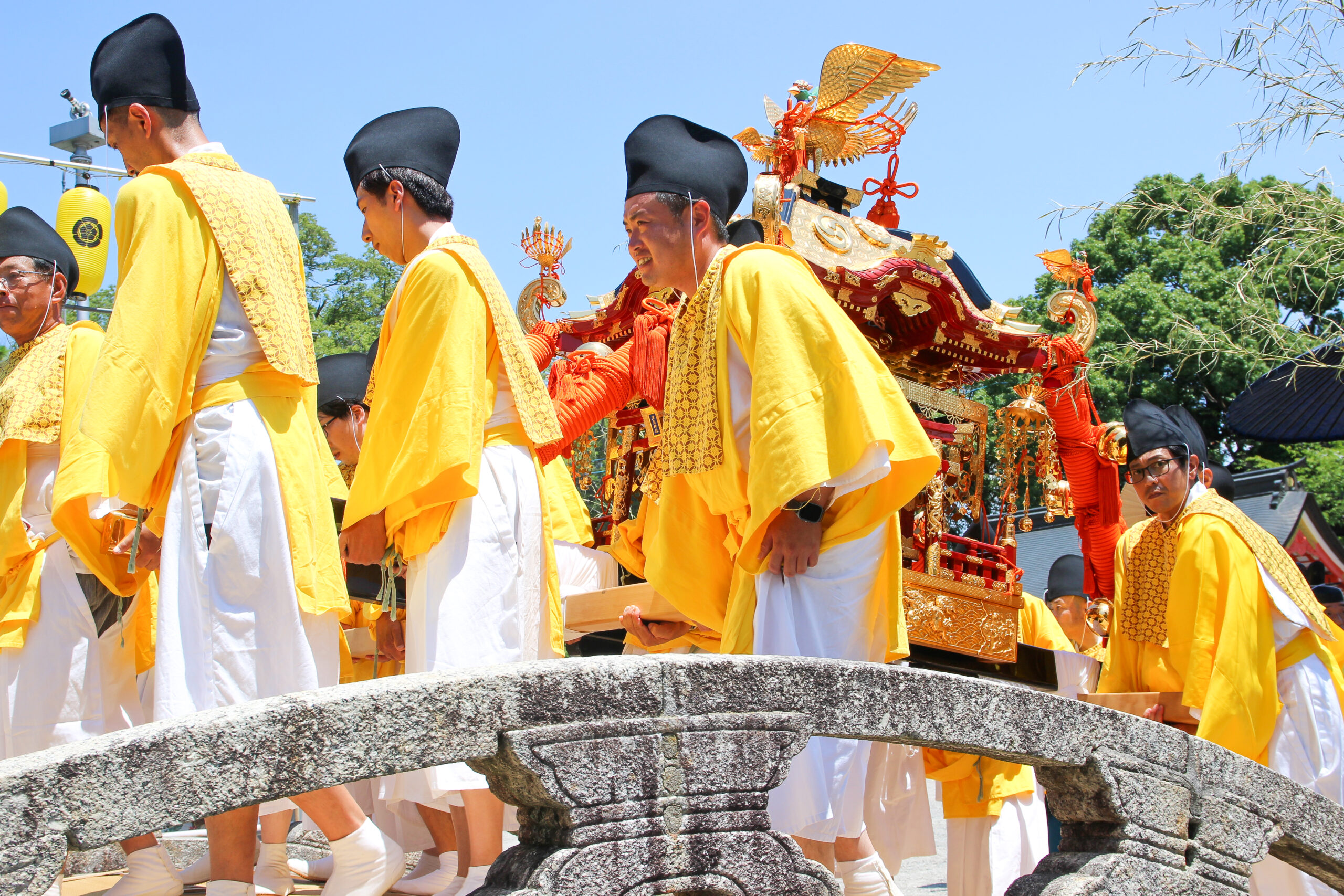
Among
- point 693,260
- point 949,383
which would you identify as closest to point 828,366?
point 693,260

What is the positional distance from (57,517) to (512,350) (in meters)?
1.34

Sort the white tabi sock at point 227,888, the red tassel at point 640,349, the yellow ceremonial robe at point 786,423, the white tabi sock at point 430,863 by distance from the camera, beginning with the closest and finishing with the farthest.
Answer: the white tabi sock at point 227,888, the yellow ceremonial robe at point 786,423, the white tabi sock at point 430,863, the red tassel at point 640,349

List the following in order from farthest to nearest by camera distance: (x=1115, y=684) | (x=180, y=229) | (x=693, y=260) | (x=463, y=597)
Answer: (x=1115, y=684), (x=693, y=260), (x=463, y=597), (x=180, y=229)

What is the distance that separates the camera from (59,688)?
3.73 m

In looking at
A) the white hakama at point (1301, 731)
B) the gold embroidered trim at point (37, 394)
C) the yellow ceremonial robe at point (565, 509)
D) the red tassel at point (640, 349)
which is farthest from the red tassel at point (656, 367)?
the white hakama at point (1301, 731)

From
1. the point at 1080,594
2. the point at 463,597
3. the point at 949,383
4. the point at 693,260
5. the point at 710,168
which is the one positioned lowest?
the point at 1080,594

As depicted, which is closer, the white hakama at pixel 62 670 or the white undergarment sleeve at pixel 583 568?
the white hakama at pixel 62 670

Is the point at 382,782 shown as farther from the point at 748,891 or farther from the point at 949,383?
the point at 949,383

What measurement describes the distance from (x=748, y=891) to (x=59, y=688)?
2.45 metres

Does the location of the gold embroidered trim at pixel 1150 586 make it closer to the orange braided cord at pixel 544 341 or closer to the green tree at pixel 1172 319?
the orange braided cord at pixel 544 341

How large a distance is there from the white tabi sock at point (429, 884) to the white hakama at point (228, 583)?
862mm

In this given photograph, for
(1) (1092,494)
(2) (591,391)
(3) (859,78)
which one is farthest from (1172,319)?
(2) (591,391)

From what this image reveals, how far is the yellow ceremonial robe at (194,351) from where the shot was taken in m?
2.99

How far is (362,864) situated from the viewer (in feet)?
9.68
